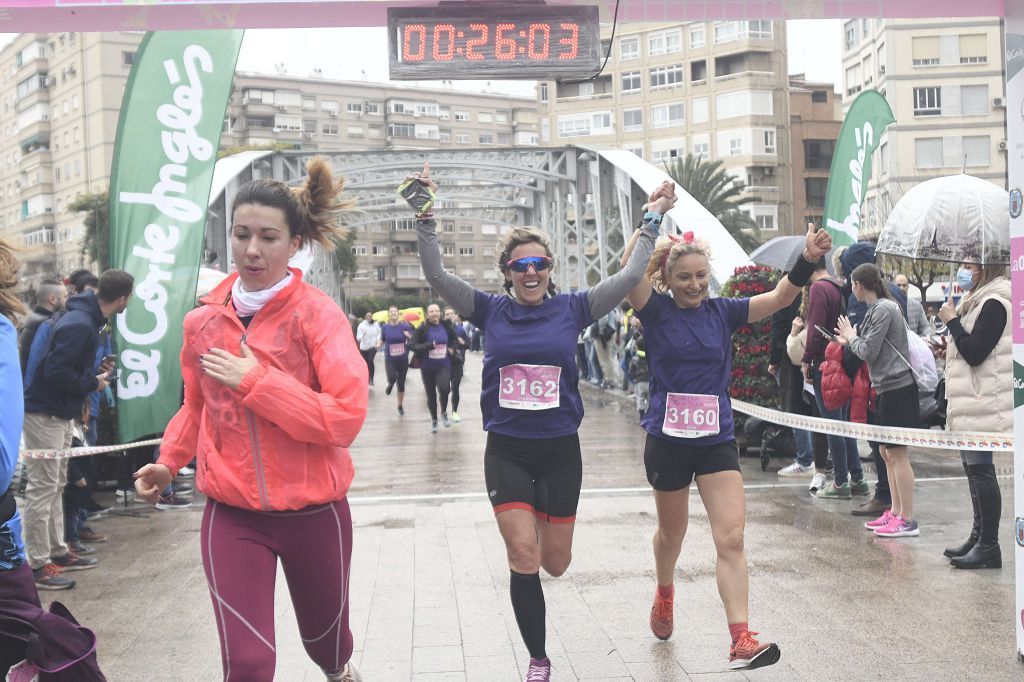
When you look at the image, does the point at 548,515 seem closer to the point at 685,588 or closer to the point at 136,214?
the point at 685,588

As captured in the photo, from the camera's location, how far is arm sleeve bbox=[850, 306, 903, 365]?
7.86 m

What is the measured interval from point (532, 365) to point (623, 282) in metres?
0.55

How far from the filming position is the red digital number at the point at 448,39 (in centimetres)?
551

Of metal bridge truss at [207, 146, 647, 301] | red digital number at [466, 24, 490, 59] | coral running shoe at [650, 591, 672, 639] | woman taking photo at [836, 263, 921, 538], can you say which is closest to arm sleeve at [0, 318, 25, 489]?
red digital number at [466, 24, 490, 59]

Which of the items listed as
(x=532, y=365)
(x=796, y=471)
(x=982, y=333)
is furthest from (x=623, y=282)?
(x=796, y=471)

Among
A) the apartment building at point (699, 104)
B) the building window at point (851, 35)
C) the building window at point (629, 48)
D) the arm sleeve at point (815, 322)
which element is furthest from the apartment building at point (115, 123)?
the arm sleeve at point (815, 322)

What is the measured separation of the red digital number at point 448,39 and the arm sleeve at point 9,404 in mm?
2986

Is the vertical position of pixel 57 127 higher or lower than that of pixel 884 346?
higher

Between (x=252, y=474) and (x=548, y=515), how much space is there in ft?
5.48

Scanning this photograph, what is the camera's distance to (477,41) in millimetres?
5621

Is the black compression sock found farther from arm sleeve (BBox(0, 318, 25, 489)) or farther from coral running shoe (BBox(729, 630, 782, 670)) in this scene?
arm sleeve (BBox(0, 318, 25, 489))

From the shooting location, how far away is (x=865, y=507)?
350 inches

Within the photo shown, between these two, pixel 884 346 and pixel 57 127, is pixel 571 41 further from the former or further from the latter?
pixel 57 127

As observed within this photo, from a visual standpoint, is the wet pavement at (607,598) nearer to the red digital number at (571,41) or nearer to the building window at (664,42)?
the red digital number at (571,41)
